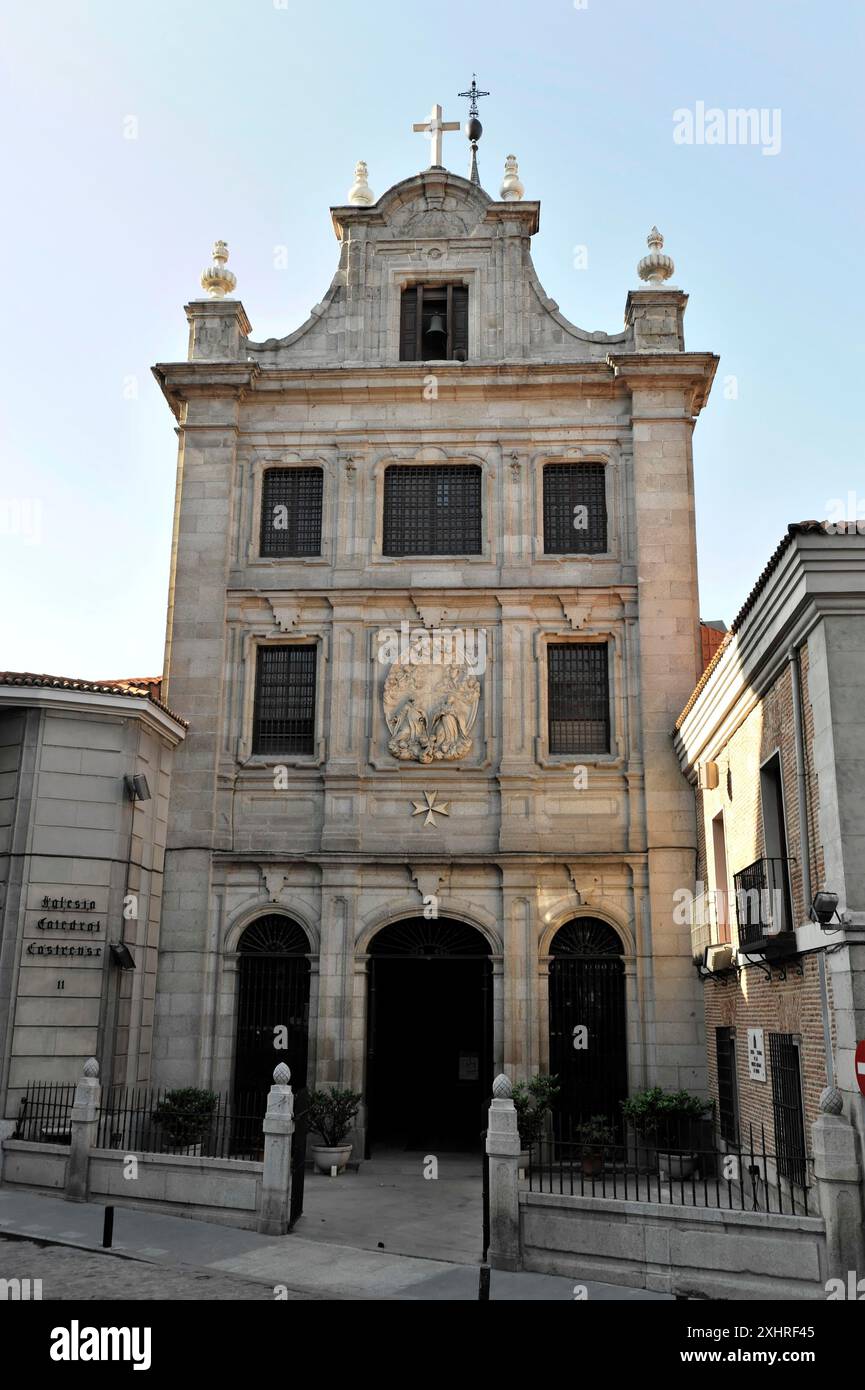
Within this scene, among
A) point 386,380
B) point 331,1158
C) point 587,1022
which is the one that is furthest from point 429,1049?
point 386,380

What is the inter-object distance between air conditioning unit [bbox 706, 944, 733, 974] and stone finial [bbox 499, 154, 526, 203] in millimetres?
15751

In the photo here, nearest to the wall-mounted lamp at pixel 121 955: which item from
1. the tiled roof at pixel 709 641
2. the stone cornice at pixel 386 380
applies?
the stone cornice at pixel 386 380

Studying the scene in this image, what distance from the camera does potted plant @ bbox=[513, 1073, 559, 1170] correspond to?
18973 mm

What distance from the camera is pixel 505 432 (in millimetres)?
23703

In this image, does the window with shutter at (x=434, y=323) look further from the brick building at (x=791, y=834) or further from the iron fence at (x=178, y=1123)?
the iron fence at (x=178, y=1123)

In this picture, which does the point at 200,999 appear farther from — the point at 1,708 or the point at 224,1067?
the point at 1,708

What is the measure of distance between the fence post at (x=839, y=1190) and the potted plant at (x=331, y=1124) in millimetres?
9821

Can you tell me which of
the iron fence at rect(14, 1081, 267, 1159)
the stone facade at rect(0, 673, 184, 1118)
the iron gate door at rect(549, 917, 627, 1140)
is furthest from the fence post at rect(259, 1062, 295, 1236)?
the iron gate door at rect(549, 917, 627, 1140)

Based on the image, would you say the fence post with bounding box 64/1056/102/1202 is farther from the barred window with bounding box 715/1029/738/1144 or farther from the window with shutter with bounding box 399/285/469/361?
the window with shutter with bounding box 399/285/469/361

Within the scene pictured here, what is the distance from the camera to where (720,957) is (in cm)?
1798

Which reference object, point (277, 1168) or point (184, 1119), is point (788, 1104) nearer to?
point (277, 1168)

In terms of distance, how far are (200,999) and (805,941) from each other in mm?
11495

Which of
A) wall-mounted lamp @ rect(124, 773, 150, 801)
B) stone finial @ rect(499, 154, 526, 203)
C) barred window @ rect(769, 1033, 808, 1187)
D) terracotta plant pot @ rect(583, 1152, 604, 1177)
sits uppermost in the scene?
stone finial @ rect(499, 154, 526, 203)

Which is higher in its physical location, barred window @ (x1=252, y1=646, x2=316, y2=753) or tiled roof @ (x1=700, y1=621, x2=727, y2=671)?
tiled roof @ (x1=700, y1=621, x2=727, y2=671)
